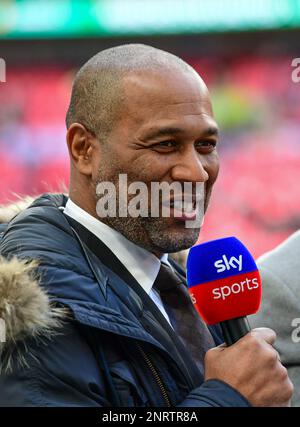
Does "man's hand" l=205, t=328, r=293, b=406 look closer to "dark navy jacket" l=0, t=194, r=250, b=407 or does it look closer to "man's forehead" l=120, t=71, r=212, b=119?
"dark navy jacket" l=0, t=194, r=250, b=407

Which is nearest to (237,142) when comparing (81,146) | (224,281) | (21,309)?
(81,146)

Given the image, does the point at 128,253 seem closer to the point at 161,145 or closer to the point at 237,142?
the point at 161,145

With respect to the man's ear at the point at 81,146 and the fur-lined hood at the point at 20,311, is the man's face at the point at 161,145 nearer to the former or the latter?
the man's ear at the point at 81,146

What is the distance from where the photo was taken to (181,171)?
4.34 feet

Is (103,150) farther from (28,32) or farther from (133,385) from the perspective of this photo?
(28,32)

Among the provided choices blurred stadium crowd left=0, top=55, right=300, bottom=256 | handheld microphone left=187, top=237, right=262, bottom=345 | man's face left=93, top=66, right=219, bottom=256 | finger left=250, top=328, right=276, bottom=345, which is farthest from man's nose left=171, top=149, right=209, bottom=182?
blurred stadium crowd left=0, top=55, right=300, bottom=256

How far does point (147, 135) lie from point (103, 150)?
0.10m

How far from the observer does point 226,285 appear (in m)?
1.23

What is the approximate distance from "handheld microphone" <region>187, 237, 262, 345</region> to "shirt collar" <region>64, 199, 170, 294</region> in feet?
0.44

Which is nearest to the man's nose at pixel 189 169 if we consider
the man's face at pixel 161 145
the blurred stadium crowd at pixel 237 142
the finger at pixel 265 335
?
the man's face at pixel 161 145

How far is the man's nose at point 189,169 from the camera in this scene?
1324 millimetres
